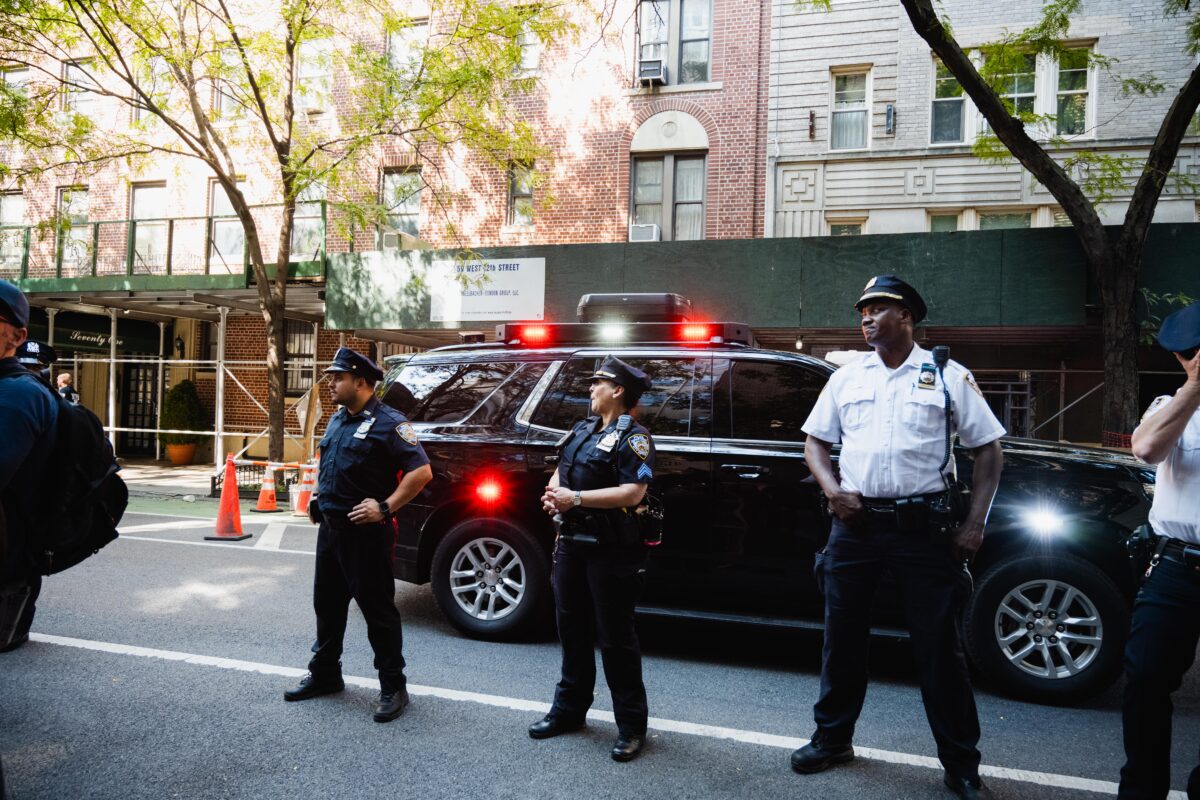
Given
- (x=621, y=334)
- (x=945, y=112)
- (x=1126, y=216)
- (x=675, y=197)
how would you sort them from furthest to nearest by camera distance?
1. (x=675, y=197)
2. (x=945, y=112)
3. (x=1126, y=216)
4. (x=621, y=334)

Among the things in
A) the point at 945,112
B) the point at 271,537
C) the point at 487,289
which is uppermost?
the point at 945,112

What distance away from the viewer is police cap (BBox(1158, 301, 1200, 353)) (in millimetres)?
2570

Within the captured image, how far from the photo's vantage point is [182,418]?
56.5 feet

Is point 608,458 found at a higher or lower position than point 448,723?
higher

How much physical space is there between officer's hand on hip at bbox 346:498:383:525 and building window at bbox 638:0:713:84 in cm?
1253

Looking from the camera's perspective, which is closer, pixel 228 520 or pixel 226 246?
pixel 228 520

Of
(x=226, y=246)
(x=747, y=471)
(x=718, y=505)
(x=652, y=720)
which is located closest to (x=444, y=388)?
(x=718, y=505)

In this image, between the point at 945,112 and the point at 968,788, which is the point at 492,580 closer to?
the point at 968,788

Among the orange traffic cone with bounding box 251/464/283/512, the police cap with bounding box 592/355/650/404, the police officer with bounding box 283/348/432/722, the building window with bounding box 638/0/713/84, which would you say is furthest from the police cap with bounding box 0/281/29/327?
the building window with bounding box 638/0/713/84

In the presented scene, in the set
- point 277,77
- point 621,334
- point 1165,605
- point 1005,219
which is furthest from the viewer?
point 1005,219

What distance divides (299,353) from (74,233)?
590 centimetres

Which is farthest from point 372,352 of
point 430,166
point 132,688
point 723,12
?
point 132,688

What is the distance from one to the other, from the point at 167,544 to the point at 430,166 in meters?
9.63

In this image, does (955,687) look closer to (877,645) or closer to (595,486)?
(595,486)
